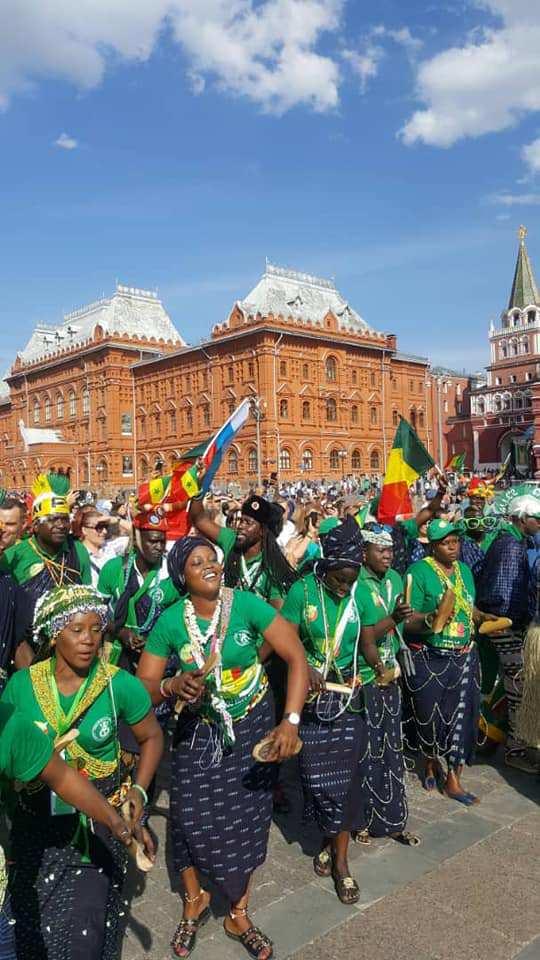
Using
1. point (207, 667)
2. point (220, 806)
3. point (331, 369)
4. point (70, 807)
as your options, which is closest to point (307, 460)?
point (331, 369)

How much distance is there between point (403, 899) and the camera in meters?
3.79

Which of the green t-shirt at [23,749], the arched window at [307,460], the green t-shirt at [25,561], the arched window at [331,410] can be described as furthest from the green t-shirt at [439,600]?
the arched window at [331,410]

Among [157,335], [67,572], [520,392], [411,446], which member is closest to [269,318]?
[157,335]

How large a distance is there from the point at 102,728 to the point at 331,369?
48942 mm

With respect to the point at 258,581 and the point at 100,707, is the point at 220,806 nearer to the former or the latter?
the point at 100,707

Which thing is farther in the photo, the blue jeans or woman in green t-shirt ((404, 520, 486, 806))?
woman in green t-shirt ((404, 520, 486, 806))

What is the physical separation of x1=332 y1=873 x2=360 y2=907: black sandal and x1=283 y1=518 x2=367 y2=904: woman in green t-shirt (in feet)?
0.14

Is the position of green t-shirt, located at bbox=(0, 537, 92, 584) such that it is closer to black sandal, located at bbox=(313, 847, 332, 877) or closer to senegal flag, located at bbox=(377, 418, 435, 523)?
black sandal, located at bbox=(313, 847, 332, 877)

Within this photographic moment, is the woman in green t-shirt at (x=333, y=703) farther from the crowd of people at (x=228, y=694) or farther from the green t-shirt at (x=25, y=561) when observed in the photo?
the green t-shirt at (x=25, y=561)

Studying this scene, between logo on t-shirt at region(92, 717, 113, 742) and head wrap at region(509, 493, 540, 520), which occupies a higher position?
head wrap at region(509, 493, 540, 520)

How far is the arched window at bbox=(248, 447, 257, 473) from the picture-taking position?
4719cm

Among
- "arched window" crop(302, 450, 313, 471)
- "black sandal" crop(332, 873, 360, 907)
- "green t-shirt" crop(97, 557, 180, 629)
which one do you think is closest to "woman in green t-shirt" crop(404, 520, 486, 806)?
"black sandal" crop(332, 873, 360, 907)

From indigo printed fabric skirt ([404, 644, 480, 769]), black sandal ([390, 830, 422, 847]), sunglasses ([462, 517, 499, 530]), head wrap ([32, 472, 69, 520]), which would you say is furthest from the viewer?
sunglasses ([462, 517, 499, 530])

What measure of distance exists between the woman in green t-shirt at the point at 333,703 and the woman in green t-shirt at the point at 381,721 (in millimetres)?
93
